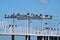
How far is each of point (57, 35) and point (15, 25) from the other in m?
10.7

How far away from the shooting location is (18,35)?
140 meters

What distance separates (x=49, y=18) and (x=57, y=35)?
469 cm

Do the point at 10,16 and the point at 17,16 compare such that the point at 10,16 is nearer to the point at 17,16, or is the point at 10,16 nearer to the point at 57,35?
the point at 17,16

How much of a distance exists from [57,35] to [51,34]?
1538 mm

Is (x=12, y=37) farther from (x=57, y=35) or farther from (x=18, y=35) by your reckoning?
(x=57, y=35)

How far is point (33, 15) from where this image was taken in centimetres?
13925

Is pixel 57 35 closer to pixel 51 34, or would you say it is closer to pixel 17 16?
pixel 51 34

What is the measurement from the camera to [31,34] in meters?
138

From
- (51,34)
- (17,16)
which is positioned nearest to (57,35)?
(51,34)

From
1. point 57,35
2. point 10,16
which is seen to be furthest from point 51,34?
point 10,16

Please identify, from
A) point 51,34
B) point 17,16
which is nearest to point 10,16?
point 17,16

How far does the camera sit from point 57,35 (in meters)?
138

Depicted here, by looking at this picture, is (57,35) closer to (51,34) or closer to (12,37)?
(51,34)

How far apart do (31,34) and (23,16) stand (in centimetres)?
478
